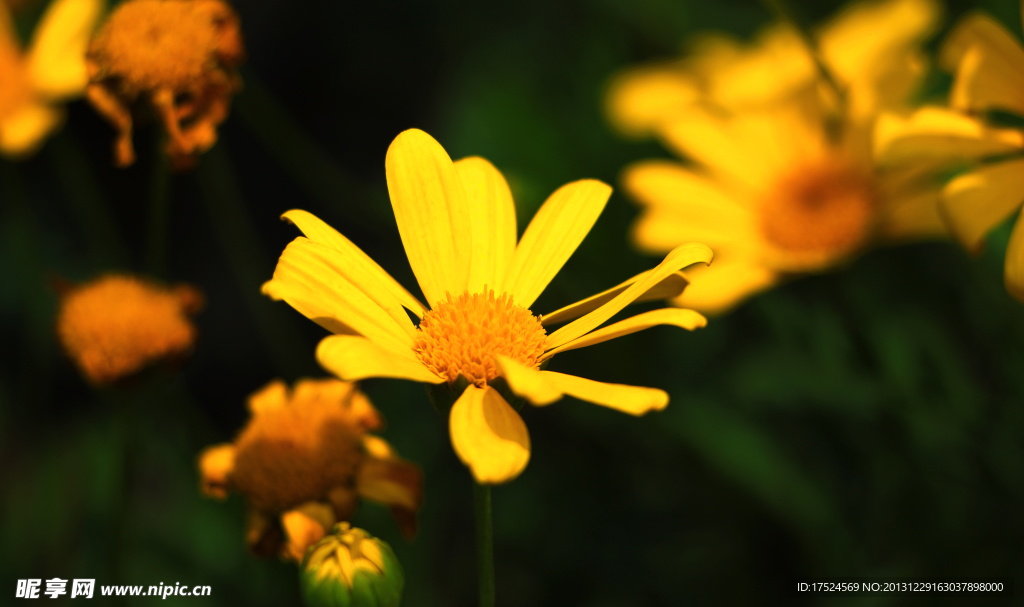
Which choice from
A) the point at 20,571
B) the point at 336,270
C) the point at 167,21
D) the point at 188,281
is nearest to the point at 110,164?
the point at 188,281

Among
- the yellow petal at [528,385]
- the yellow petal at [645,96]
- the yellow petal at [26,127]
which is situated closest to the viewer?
the yellow petal at [528,385]

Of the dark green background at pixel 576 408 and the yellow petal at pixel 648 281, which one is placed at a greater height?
the dark green background at pixel 576 408

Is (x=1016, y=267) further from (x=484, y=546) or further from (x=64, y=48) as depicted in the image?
(x=64, y=48)

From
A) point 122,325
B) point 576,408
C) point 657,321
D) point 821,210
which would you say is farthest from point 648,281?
point 576,408

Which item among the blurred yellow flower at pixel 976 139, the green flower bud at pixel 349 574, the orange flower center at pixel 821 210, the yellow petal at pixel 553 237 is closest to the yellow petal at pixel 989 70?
the blurred yellow flower at pixel 976 139

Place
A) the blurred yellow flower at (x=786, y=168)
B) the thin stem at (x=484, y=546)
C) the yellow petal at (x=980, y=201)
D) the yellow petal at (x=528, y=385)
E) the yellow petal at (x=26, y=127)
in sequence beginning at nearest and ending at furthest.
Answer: the yellow petal at (x=528, y=385) < the thin stem at (x=484, y=546) < the yellow petal at (x=980, y=201) < the yellow petal at (x=26, y=127) < the blurred yellow flower at (x=786, y=168)

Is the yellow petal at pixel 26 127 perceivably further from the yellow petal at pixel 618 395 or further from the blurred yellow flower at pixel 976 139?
the blurred yellow flower at pixel 976 139
